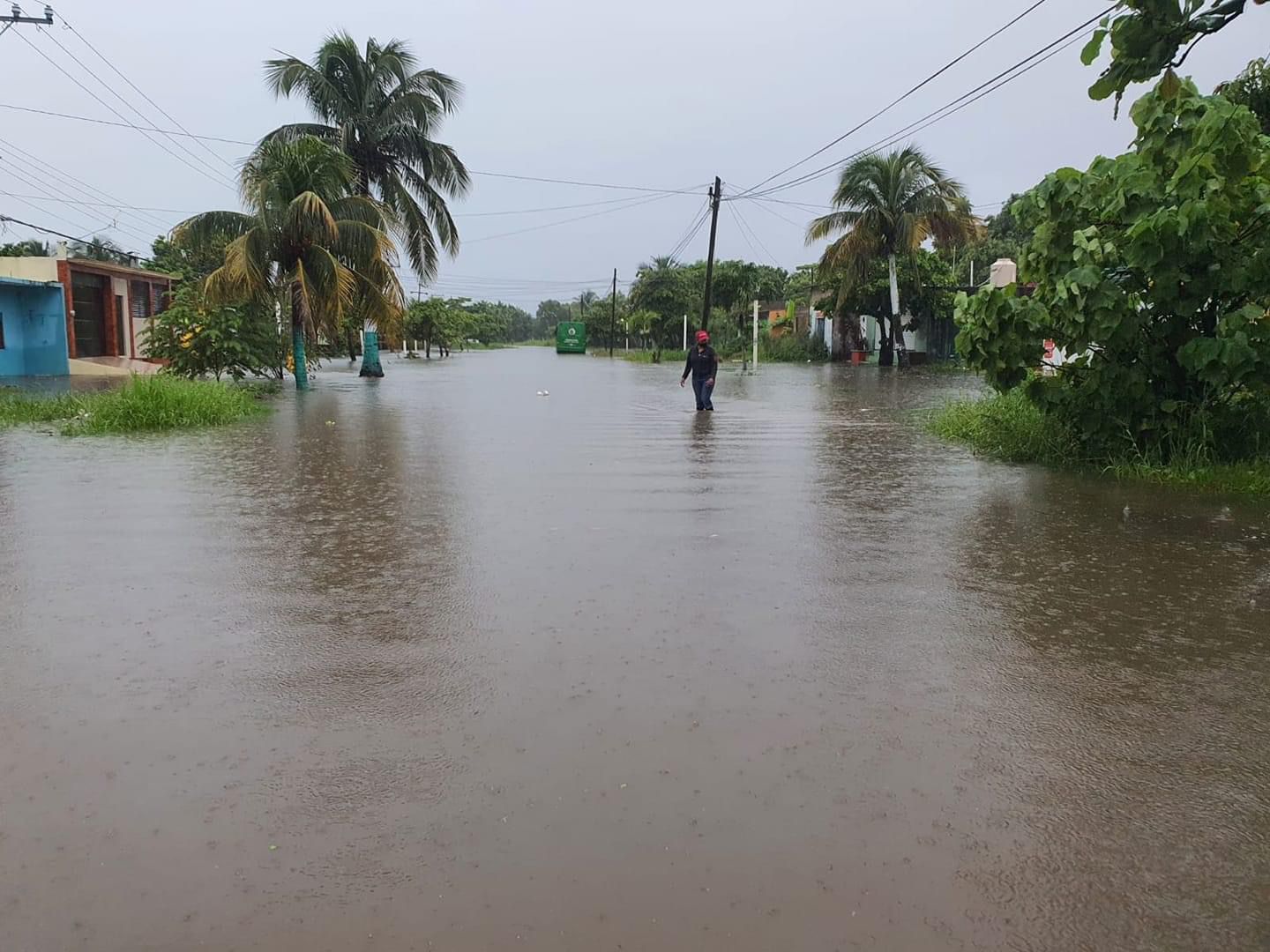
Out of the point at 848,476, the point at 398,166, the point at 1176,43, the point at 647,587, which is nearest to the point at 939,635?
the point at 647,587

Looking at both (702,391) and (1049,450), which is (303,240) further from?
(1049,450)

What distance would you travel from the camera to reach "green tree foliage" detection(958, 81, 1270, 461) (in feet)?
27.3

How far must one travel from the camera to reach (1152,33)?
479 cm

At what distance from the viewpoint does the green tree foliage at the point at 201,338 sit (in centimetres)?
2002

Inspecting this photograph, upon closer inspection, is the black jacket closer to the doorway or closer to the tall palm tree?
the tall palm tree

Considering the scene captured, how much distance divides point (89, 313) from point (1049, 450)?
1100 inches

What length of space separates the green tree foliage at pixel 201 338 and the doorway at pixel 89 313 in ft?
29.5

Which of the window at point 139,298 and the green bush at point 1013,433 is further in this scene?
the window at point 139,298

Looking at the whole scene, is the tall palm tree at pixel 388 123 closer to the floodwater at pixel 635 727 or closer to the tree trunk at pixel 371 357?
the tree trunk at pixel 371 357

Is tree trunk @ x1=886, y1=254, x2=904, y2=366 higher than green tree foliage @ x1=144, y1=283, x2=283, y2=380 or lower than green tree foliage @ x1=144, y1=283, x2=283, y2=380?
higher

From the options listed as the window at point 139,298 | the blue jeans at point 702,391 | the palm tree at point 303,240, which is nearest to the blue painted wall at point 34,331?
the window at point 139,298

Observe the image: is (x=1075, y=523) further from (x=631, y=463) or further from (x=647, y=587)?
(x=631, y=463)

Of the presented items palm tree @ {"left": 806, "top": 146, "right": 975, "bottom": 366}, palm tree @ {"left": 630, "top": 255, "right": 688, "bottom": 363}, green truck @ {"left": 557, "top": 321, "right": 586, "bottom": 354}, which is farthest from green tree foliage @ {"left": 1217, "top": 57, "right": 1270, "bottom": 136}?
green truck @ {"left": 557, "top": 321, "right": 586, "bottom": 354}

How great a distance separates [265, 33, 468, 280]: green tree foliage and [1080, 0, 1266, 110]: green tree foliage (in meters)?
21.9
